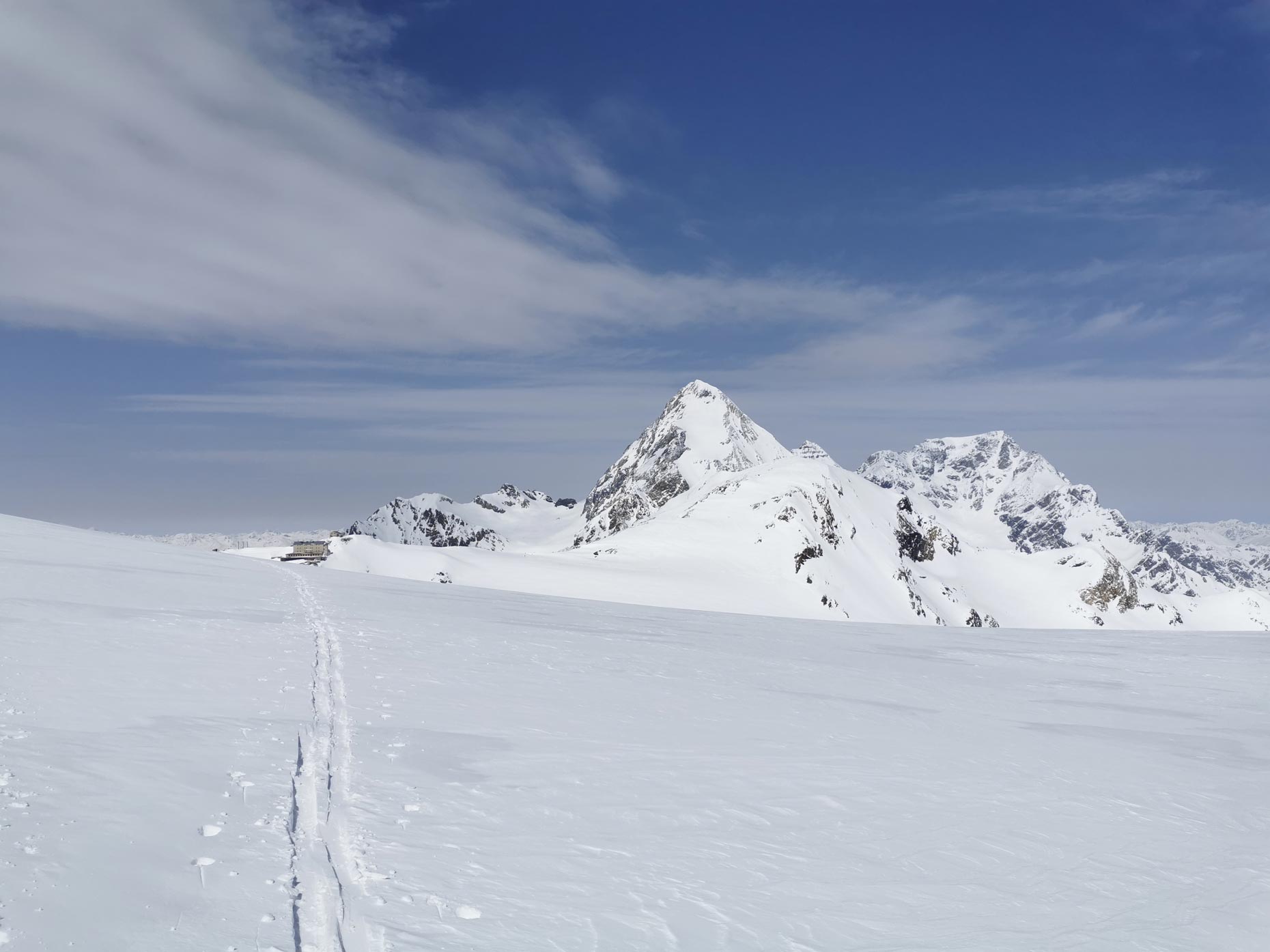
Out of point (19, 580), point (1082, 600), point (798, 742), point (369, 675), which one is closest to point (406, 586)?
point (19, 580)

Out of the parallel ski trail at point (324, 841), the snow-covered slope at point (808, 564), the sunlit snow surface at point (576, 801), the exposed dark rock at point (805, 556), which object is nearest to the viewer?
the parallel ski trail at point (324, 841)

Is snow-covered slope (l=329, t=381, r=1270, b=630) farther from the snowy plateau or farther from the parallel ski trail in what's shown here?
the parallel ski trail

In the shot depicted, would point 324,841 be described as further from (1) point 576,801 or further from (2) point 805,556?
(2) point 805,556

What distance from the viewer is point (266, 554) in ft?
287

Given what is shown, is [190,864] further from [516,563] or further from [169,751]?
[516,563]

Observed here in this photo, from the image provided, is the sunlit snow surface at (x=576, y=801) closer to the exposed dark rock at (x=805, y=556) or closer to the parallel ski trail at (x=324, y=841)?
the parallel ski trail at (x=324, y=841)

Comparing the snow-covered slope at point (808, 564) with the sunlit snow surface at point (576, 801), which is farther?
the snow-covered slope at point (808, 564)

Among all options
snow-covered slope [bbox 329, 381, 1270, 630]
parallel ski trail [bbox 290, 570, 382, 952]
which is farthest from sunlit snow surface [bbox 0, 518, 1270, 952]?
snow-covered slope [bbox 329, 381, 1270, 630]

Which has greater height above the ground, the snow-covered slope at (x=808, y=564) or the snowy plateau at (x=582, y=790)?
the snow-covered slope at (x=808, y=564)

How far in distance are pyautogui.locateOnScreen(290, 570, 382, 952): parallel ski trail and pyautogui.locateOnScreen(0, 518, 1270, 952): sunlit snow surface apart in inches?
1.2

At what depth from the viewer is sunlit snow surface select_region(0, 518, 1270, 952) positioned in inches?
223

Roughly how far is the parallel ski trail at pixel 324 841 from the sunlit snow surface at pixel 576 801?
0.03 meters

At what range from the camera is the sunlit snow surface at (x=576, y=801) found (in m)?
5.67

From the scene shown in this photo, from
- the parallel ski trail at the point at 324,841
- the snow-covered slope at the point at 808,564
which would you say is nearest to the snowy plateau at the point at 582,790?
the parallel ski trail at the point at 324,841
